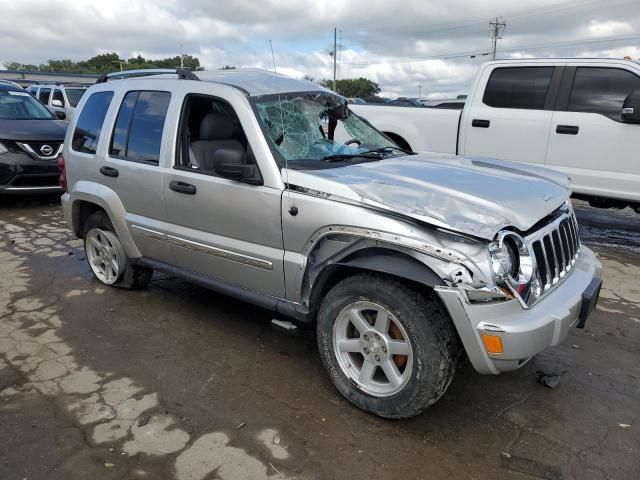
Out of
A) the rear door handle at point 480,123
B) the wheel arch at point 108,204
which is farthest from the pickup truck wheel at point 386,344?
the rear door handle at point 480,123

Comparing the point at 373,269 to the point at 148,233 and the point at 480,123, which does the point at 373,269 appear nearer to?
the point at 148,233

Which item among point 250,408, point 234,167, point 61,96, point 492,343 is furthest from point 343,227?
point 61,96

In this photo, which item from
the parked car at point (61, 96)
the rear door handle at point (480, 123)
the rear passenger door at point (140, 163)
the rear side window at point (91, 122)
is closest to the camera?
the rear passenger door at point (140, 163)

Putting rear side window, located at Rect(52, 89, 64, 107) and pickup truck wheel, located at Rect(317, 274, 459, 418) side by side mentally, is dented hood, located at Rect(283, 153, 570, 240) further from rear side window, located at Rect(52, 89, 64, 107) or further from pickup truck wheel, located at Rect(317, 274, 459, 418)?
rear side window, located at Rect(52, 89, 64, 107)

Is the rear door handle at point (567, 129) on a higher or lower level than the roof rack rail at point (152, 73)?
lower

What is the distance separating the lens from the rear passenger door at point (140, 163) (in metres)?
4.04

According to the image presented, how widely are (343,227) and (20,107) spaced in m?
9.04

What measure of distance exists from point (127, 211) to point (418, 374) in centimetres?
283

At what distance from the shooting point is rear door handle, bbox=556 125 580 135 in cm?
620

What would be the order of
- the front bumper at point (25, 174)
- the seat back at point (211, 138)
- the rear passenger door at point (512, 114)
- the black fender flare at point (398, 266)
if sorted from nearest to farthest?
the black fender flare at point (398, 266), the seat back at point (211, 138), the rear passenger door at point (512, 114), the front bumper at point (25, 174)

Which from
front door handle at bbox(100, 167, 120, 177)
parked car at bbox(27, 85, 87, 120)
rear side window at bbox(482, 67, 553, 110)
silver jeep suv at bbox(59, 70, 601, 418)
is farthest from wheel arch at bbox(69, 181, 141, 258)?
parked car at bbox(27, 85, 87, 120)

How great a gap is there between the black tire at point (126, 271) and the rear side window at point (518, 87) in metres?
4.81

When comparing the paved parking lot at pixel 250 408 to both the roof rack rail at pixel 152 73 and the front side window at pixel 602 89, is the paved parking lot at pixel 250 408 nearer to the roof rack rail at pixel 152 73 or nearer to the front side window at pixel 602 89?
the roof rack rail at pixel 152 73

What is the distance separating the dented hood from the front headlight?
7 cm
